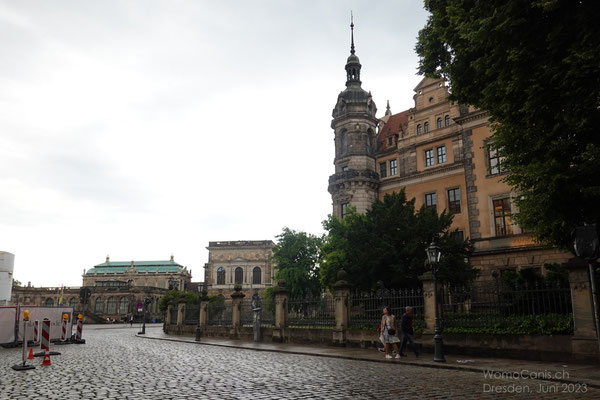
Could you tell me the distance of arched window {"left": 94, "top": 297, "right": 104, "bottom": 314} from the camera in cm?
8675

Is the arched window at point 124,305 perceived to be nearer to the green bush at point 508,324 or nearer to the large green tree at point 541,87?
the green bush at point 508,324

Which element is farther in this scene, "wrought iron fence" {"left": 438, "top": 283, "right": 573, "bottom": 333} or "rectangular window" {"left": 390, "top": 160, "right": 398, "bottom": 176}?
"rectangular window" {"left": 390, "top": 160, "right": 398, "bottom": 176}

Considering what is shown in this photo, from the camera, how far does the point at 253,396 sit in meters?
8.27

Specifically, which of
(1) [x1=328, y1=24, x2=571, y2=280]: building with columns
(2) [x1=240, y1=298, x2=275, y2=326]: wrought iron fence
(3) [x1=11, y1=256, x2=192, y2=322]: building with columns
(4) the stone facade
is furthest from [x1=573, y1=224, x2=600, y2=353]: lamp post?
(4) the stone facade

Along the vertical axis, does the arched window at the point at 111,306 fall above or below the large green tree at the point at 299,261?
below

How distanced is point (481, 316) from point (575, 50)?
914 cm

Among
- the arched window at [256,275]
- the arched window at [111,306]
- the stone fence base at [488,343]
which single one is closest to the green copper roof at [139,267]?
the arched window at [111,306]

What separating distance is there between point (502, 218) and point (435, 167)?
24.3ft

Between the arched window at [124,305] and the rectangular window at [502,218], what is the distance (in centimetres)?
7332

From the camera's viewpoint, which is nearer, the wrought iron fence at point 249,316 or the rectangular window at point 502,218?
the wrought iron fence at point 249,316

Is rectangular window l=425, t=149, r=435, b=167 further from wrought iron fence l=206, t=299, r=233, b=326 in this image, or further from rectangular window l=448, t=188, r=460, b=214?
wrought iron fence l=206, t=299, r=233, b=326

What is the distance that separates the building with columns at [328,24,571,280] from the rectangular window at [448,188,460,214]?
0.07 m

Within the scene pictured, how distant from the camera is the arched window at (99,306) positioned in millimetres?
86750

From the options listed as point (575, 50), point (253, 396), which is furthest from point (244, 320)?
point (575, 50)
